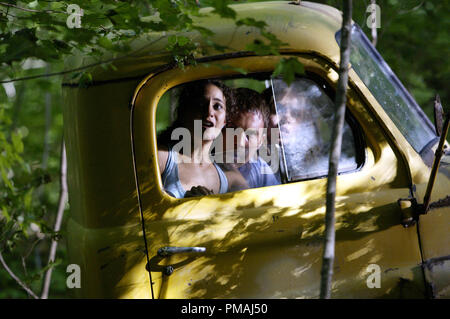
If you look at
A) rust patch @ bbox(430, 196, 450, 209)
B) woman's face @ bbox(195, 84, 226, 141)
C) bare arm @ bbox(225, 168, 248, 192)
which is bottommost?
rust patch @ bbox(430, 196, 450, 209)

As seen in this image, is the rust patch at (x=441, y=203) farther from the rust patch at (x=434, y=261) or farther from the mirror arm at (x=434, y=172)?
the rust patch at (x=434, y=261)

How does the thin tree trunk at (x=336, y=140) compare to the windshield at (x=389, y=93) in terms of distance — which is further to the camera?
the windshield at (x=389, y=93)

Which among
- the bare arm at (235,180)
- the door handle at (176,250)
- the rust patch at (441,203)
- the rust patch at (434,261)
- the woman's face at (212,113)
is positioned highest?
the woman's face at (212,113)

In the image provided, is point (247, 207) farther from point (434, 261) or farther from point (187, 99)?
point (434, 261)

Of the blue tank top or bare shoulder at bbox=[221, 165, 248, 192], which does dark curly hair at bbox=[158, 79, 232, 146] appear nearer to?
the blue tank top

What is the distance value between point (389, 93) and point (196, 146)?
1.00 m

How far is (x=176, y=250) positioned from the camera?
2619 millimetres

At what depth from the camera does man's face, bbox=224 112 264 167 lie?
2.90m

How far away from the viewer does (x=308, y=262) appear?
271 centimetres

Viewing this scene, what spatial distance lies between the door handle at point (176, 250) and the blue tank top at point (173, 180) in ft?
0.86

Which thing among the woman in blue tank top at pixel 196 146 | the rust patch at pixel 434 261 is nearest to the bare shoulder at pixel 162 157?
the woman in blue tank top at pixel 196 146

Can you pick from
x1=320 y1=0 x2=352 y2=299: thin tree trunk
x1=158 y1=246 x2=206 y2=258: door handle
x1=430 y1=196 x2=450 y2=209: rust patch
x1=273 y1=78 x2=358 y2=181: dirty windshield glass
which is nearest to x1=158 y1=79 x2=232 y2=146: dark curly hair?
x1=273 y1=78 x2=358 y2=181: dirty windshield glass

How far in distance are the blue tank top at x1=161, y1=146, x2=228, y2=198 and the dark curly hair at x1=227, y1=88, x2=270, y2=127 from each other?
0.32m

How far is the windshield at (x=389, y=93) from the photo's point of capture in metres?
2.88
